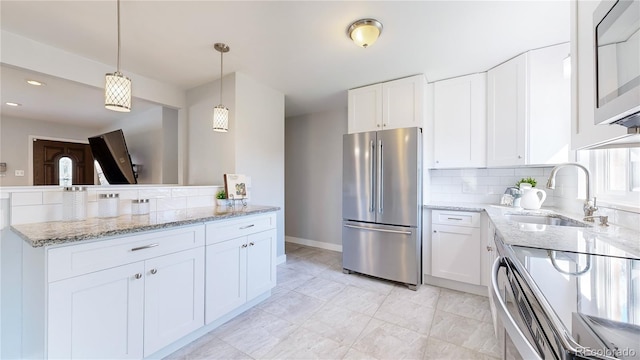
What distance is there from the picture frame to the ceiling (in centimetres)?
125

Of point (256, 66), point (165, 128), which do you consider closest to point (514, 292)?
point (256, 66)

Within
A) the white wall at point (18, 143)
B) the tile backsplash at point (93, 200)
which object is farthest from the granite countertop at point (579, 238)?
the white wall at point (18, 143)

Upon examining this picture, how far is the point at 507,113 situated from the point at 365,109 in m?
1.51

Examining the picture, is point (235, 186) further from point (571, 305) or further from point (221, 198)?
point (571, 305)

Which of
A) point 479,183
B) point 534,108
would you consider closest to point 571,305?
point 534,108

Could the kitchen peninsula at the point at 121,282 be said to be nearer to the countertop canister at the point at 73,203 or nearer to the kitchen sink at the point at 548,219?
the countertop canister at the point at 73,203

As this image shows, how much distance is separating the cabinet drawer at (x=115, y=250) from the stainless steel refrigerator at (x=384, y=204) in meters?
1.84

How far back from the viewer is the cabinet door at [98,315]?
3.73ft

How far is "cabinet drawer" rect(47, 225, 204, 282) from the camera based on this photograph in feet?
3.73

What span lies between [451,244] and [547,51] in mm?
2052

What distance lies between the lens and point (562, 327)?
0.46m

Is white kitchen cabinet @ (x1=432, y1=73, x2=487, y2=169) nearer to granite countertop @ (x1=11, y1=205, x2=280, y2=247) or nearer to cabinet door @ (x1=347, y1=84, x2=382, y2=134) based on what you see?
cabinet door @ (x1=347, y1=84, x2=382, y2=134)

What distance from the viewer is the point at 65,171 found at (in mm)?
4566

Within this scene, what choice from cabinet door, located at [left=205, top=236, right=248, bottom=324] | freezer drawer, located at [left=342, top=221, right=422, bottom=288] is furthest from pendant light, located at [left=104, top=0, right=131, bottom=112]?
freezer drawer, located at [left=342, top=221, right=422, bottom=288]
